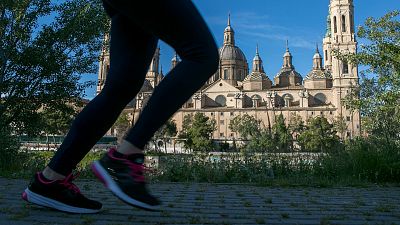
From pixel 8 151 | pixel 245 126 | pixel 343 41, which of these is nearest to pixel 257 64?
pixel 343 41

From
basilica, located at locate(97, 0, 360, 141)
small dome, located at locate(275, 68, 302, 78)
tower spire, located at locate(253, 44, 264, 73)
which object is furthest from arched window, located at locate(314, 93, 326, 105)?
tower spire, located at locate(253, 44, 264, 73)

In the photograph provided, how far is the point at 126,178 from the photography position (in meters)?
1.37

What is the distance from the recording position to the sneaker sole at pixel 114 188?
1324 mm

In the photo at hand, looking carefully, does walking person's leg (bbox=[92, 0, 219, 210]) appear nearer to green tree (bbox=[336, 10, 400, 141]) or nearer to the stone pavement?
Answer: the stone pavement

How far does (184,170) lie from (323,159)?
234 centimetres

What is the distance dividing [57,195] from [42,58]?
10.6m

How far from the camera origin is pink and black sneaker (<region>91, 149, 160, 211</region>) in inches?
52.4

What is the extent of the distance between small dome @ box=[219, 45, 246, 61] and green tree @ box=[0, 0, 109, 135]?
246ft

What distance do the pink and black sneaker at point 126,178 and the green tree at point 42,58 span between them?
1085 centimetres

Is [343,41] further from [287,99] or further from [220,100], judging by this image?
[220,100]

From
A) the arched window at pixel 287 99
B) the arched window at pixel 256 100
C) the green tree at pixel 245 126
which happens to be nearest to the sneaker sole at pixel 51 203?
the green tree at pixel 245 126

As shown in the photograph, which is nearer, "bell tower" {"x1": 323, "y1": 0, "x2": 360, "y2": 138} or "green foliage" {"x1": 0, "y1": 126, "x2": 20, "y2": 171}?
"green foliage" {"x1": 0, "y1": 126, "x2": 20, "y2": 171}

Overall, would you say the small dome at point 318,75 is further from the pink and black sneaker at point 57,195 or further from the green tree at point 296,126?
the pink and black sneaker at point 57,195

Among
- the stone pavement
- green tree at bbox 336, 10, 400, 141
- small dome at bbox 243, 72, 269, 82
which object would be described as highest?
small dome at bbox 243, 72, 269, 82
